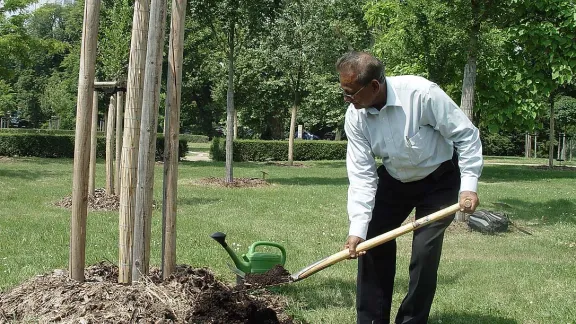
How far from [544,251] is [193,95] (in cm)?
4019

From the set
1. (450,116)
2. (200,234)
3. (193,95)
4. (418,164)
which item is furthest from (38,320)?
(193,95)

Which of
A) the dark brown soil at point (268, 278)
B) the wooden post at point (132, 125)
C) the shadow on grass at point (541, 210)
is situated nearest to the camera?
the wooden post at point (132, 125)

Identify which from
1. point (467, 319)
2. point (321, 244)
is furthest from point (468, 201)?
point (321, 244)

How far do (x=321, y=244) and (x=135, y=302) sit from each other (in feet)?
13.9

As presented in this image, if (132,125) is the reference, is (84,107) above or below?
above

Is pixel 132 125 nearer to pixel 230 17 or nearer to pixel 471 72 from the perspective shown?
pixel 471 72

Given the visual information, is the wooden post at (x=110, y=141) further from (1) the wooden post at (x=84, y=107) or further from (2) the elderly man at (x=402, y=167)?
(2) the elderly man at (x=402, y=167)

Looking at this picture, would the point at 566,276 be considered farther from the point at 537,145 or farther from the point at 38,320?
the point at 537,145

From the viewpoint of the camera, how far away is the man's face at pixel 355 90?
150 inches

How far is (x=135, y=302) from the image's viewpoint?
4117 mm

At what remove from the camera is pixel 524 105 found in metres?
16.5

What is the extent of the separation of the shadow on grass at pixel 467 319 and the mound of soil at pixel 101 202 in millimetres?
6968

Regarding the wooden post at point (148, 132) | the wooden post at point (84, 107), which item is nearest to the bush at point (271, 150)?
the wooden post at point (84, 107)

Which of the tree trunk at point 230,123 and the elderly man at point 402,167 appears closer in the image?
the elderly man at point 402,167
